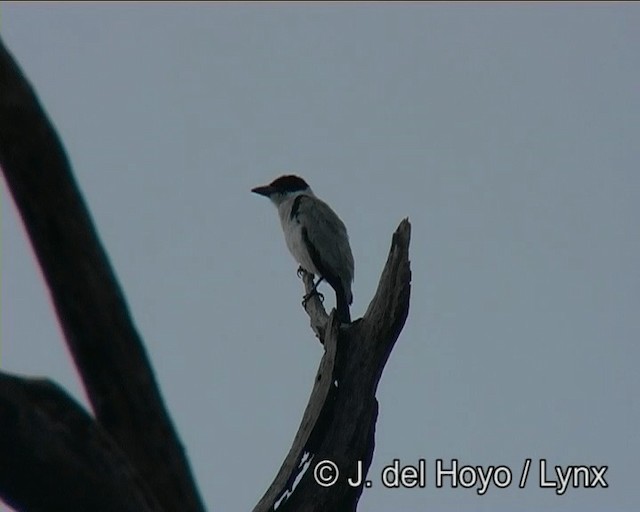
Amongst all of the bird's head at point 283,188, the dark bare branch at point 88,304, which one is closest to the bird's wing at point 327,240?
the bird's head at point 283,188

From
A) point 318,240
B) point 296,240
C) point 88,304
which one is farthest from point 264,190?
point 88,304

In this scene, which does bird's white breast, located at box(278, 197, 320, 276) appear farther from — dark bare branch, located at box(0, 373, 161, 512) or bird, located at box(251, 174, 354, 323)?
dark bare branch, located at box(0, 373, 161, 512)

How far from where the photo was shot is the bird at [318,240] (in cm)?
849

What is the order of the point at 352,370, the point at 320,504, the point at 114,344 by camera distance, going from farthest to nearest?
the point at 352,370 → the point at 320,504 → the point at 114,344

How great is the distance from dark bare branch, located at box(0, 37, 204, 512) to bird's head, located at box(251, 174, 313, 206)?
783cm

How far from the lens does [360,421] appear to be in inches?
192

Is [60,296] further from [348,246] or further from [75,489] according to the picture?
[348,246]

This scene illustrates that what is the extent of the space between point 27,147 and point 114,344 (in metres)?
0.53

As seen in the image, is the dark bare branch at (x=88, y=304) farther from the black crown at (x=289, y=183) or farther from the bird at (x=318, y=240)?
the black crown at (x=289, y=183)

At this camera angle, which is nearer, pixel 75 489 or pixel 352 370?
pixel 75 489

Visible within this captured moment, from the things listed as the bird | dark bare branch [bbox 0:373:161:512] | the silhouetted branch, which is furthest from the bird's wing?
dark bare branch [bbox 0:373:161:512]

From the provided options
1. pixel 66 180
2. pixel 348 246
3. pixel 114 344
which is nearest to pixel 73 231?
pixel 66 180

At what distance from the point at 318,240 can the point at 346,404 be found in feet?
12.6

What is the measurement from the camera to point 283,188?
10281 millimetres
